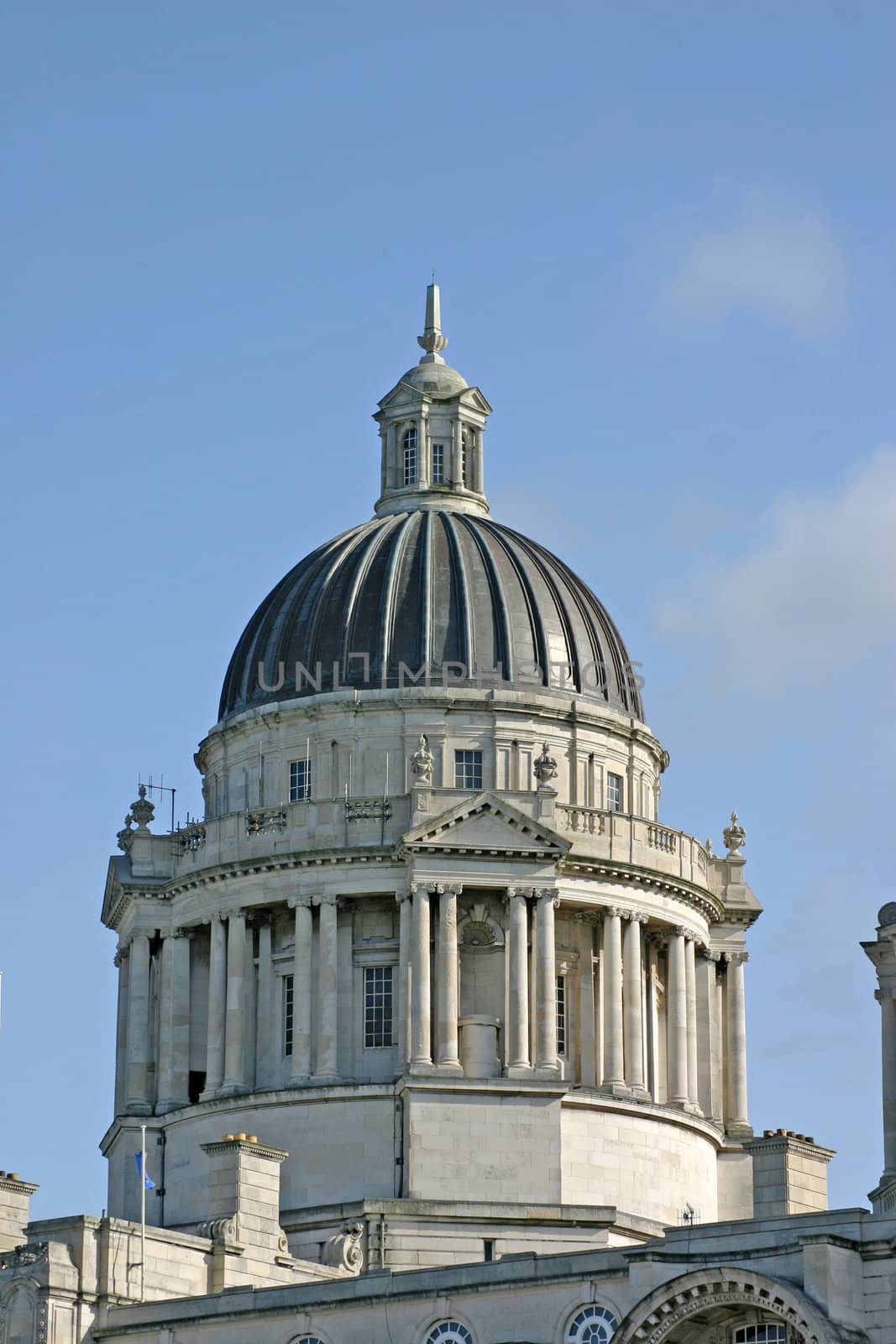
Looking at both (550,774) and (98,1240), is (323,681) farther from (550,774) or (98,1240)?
(98,1240)

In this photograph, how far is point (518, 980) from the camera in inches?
4035

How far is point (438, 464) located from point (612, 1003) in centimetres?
1965

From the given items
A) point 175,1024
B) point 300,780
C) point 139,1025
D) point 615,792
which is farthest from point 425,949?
point 139,1025

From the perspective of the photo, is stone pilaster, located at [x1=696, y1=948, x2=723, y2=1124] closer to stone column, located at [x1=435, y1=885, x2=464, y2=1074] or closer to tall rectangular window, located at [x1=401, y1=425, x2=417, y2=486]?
stone column, located at [x1=435, y1=885, x2=464, y2=1074]

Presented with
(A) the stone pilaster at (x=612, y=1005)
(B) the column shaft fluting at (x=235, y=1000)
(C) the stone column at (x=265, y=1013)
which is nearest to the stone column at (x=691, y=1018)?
(A) the stone pilaster at (x=612, y=1005)

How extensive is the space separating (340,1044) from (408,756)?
904 cm

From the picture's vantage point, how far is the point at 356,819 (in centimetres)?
10525

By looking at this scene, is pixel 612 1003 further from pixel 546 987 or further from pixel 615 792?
pixel 615 792

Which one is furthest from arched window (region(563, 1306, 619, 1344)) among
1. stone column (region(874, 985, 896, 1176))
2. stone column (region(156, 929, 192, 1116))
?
stone column (region(156, 929, 192, 1116))

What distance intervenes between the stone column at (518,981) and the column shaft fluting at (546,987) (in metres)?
0.34

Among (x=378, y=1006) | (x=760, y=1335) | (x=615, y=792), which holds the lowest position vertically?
(x=760, y=1335)

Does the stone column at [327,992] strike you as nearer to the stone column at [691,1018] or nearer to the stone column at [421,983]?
the stone column at [421,983]

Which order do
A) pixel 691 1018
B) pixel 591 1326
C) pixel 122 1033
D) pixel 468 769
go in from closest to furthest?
pixel 591 1326, pixel 468 769, pixel 691 1018, pixel 122 1033

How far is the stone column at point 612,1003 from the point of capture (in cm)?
10469
